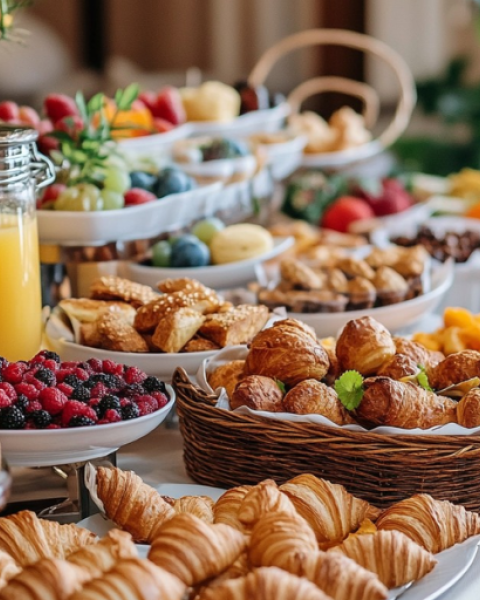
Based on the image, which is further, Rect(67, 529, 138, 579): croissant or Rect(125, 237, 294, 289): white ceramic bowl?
Rect(125, 237, 294, 289): white ceramic bowl

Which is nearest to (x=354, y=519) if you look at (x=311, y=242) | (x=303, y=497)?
(x=303, y=497)

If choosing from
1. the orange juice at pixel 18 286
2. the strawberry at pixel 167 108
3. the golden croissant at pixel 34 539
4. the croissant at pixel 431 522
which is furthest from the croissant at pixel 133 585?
the strawberry at pixel 167 108

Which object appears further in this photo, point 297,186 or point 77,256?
point 297,186

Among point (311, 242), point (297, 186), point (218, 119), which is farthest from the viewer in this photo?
point (297, 186)

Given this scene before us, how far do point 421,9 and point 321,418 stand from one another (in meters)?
4.34

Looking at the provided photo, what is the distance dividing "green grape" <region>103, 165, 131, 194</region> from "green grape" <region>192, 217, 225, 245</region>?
0.62 feet

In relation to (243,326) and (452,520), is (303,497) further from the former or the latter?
(243,326)

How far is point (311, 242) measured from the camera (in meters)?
2.43

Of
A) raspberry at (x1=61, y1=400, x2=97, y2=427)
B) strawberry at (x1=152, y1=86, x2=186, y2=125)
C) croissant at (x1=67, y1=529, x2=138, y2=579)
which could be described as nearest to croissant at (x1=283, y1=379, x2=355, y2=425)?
raspberry at (x1=61, y1=400, x2=97, y2=427)

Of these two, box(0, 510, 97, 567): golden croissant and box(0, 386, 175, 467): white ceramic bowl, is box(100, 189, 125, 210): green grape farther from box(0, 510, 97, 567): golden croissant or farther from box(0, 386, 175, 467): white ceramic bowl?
box(0, 510, 97, 567): golden croissant

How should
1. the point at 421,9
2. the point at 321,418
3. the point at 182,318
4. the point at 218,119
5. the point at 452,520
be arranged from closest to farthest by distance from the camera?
1. the point at 452,520
2. the point at 321,418
3. the point at 182,318
4. the point at 218,119
5. the point at 421,9

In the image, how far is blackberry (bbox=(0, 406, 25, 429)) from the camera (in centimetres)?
104

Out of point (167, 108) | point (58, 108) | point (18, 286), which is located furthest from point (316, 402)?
point (167, 108)

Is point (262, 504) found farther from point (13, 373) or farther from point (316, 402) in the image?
point (13, 373)
